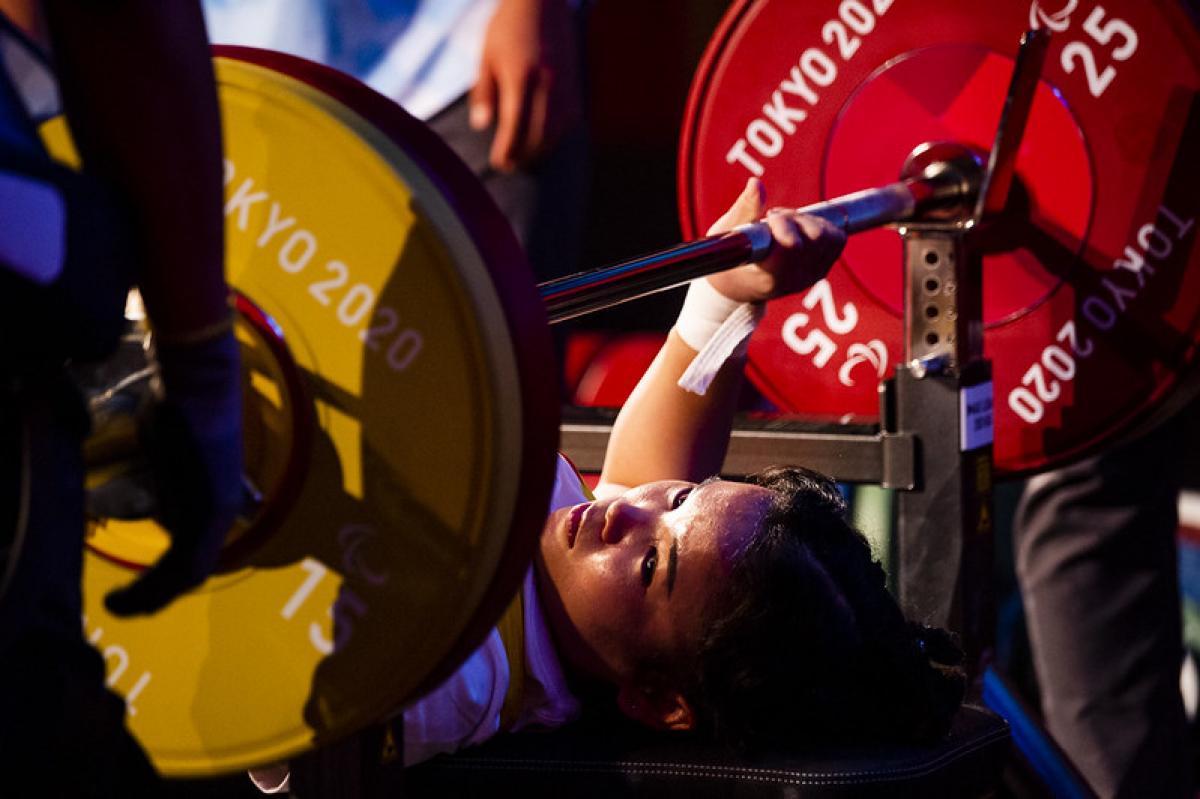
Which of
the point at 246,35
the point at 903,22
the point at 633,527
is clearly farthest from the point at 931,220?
the point at 246,35

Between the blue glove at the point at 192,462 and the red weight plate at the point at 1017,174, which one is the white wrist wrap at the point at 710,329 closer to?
the red weight plate at the point at 1017,174

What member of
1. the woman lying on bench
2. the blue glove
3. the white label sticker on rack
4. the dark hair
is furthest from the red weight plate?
the blue glove

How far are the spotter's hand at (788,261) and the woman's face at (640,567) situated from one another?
0.21m

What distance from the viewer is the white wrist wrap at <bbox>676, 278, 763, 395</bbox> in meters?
1.54

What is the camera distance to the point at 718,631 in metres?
1.39

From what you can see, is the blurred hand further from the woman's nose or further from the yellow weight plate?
the yellow weight plate

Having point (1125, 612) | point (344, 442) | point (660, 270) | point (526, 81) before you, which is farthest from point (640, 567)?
point (1125, 612)

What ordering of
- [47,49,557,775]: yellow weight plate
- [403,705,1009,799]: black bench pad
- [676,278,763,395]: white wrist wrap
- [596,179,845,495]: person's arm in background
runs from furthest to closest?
1. [596,179,845,495]: person's arm in background
2. [676,278,763,395]: white wrist wrap
3. [403,705,1009,799]: black bench pad
4. [47,49,557,775]: yellow weight plate

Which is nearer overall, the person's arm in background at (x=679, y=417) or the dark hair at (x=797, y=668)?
the dark hair at (x=797, y=668)

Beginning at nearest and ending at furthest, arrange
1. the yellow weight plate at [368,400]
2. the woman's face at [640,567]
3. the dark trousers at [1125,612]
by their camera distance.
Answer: the yellow weight plate at [368,400] → the woman's face at [640,567] → the dark trousers at [1125,612]

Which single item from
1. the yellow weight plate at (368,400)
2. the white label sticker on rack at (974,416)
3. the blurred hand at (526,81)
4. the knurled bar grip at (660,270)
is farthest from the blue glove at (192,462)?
the blurred hand at (526,81)

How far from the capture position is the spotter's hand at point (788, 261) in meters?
1.47

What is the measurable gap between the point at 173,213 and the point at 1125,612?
1.61 m

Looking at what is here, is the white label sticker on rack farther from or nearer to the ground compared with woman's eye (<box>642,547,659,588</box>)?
farther from the ground
